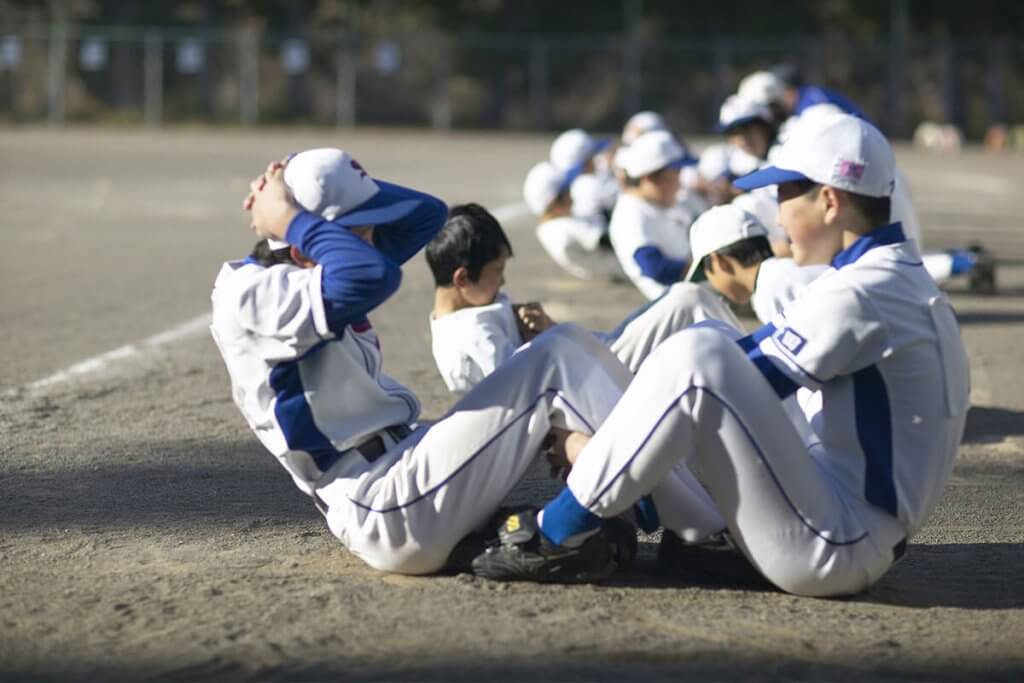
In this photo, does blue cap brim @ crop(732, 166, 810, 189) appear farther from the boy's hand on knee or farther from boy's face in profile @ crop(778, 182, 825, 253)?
the boy's hand on knee

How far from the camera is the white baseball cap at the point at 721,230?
675 cm

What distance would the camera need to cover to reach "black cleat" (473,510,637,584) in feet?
14.7

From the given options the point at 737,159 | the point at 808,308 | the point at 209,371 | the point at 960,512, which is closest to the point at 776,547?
the point at 808,308

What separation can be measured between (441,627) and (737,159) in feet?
26.7

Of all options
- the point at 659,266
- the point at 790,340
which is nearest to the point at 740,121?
the point at 659,266

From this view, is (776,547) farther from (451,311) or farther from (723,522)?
(451,311)

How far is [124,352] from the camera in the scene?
8867 mm

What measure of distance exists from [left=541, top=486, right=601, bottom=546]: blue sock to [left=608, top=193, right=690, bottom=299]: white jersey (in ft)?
15.6

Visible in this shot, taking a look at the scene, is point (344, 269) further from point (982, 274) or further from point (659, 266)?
point (982, 274)

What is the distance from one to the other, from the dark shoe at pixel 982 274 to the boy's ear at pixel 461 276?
6.54 meters

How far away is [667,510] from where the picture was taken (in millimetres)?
Result: 4543

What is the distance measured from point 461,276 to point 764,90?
729cm

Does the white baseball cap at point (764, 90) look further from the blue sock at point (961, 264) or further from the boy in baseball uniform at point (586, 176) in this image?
the blue sock at point (961, 264)

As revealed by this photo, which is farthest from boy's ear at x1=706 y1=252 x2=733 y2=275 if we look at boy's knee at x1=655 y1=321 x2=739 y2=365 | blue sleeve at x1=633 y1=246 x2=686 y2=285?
boy's knee at x1=655 y1=321 x2=739 y2=365
